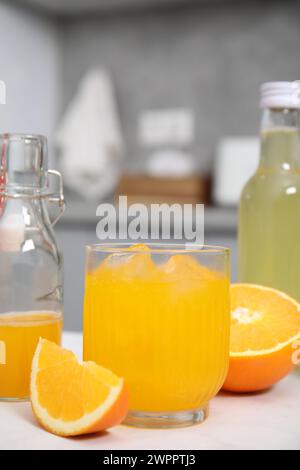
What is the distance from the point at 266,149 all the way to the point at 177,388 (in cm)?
36

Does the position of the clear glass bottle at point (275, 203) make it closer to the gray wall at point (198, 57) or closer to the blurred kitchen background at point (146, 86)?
the blurred kitchen background at point (146, 86)

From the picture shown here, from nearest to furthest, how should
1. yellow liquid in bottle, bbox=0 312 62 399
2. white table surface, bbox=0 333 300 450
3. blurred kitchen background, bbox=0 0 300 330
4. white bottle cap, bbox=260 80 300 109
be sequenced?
white table surface, bbox=0 333 300 450
yellow liquid in bottle, bbox=0 312 62 399
white bottle cap, bbox=260 80 300 109
blurred kitchen background, bbox=0 0 300 330

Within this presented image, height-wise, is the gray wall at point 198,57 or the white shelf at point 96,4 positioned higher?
the white shelf at point 96,4

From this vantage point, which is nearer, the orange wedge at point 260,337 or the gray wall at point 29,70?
the orange wedge at point 260,337

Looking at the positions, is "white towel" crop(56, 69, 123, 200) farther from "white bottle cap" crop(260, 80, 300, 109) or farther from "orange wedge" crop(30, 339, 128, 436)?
"orange wedge" crop(30, 339, 128, 436)

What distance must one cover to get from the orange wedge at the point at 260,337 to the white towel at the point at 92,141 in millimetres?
1986

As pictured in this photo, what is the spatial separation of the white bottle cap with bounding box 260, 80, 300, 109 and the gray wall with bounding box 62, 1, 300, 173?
5.77 ft

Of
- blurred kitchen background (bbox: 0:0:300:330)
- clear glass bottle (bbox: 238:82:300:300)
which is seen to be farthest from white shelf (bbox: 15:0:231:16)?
clear glass bottle (bbox: 238:82:300:300)

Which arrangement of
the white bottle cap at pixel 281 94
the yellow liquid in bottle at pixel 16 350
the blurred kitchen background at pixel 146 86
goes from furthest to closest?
the blurred kitchen background at pixel 146 86 → the white bottle cap at pixel 281 94 → the yellow liquid in bottle at pixel 16 350

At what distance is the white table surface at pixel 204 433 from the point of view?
514mm

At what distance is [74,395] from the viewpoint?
0.54 meters

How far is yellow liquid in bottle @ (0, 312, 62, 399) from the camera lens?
0.63 m

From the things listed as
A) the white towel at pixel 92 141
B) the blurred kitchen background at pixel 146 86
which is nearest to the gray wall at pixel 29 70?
the blurred kitchen background at pixel 146 86
